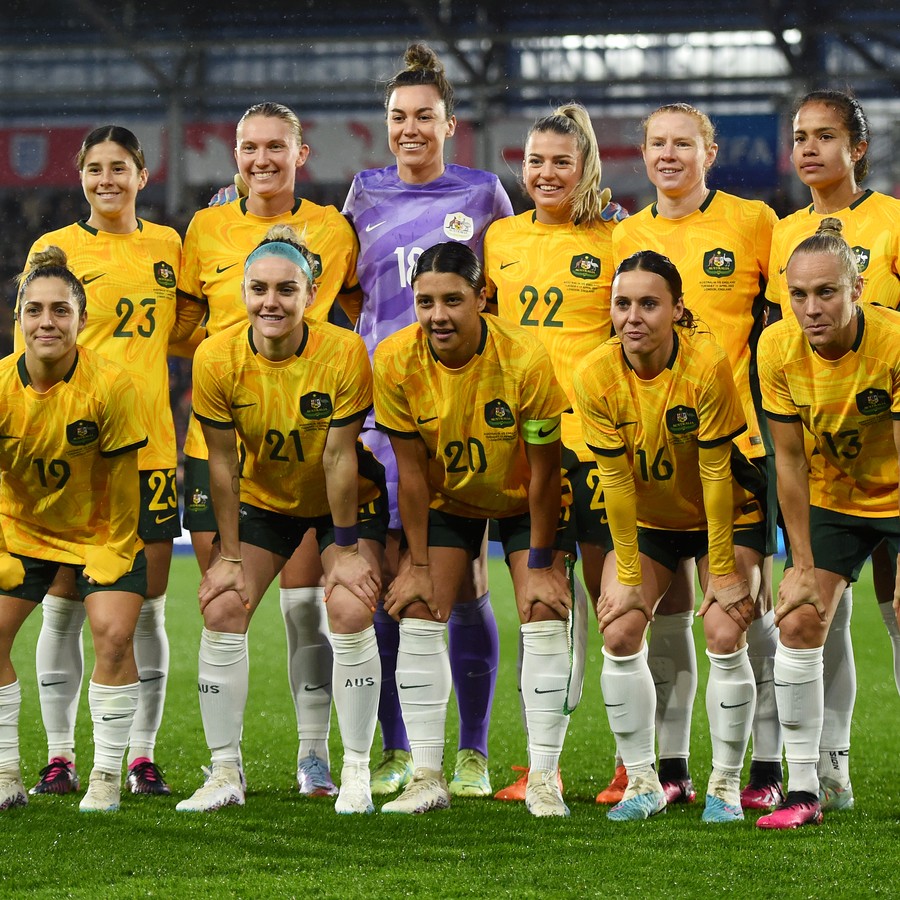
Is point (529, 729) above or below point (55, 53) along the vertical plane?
below

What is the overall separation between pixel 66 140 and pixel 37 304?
40.2 ft

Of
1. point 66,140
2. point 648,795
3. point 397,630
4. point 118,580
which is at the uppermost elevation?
point 66,140

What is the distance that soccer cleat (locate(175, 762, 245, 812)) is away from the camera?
11.6 feet

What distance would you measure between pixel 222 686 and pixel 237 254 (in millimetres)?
1249

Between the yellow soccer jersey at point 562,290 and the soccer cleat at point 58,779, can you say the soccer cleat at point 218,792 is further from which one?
the yellow soccer jersey at point 562,290

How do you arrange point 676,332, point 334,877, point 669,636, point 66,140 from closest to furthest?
point 334,877 < point 676,332 < point 669,636 < point 66,140

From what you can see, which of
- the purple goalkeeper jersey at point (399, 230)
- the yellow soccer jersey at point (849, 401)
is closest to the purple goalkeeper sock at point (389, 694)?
the purple goalkeeper jersey at point (399, 230)

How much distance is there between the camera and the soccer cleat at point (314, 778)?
3.89 m

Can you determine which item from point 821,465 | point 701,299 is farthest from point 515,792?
point 701,299

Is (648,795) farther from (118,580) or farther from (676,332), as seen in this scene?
(118,580)

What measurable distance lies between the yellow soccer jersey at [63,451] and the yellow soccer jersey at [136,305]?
361mm

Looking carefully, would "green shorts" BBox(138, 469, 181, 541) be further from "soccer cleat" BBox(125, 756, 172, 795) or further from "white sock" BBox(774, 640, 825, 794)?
"white sock" BBox(774, 640, 825, 794)

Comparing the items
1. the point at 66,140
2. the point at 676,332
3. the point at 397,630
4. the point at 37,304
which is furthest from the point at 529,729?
the point at 66,140

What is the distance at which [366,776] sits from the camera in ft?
11.6
